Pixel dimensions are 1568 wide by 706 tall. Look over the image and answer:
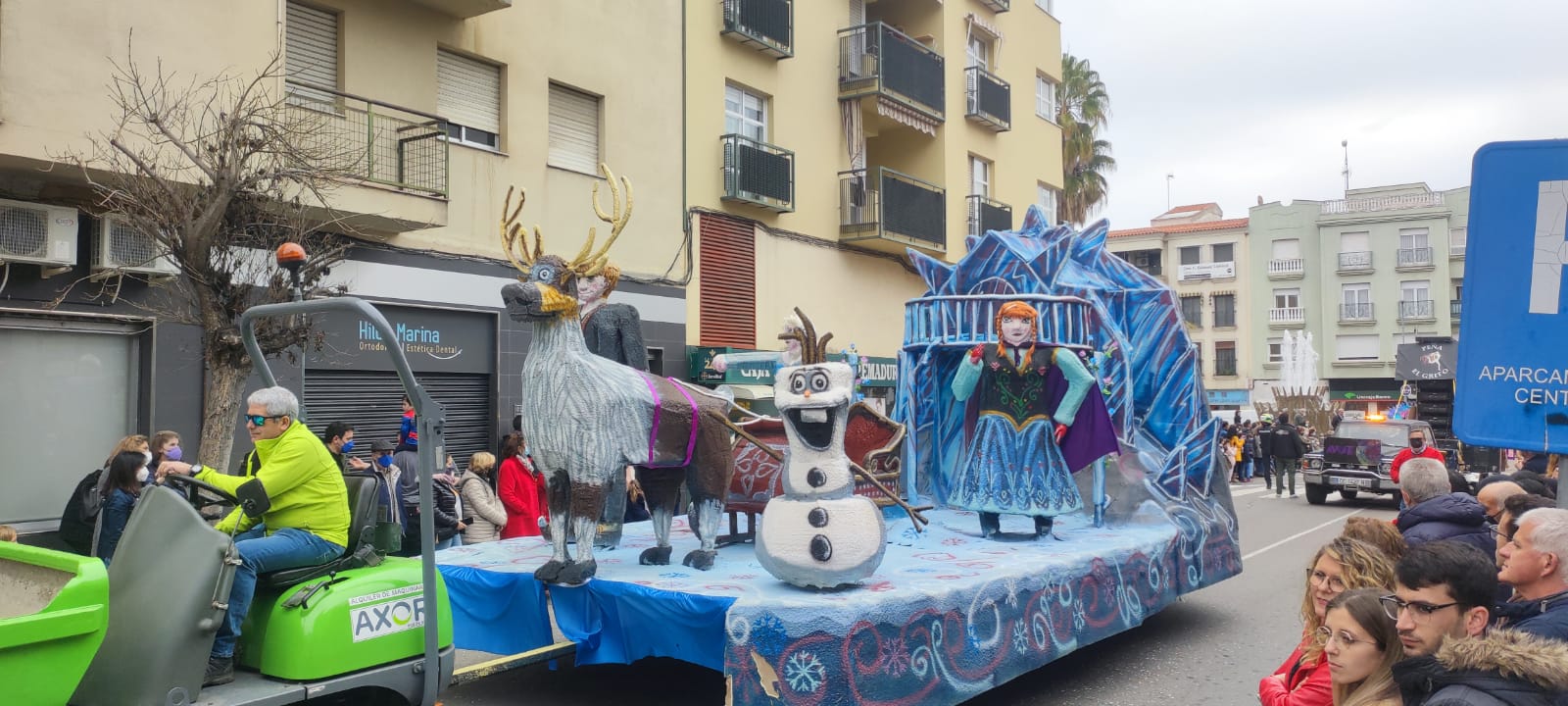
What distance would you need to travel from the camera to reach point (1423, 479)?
5.96m

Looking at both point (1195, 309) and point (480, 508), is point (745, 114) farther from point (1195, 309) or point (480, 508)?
point (1195, 309)

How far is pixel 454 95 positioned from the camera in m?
12.9

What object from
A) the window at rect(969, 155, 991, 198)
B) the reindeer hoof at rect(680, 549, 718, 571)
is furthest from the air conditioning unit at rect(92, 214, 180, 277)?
the window at rect(969, 155, 991, 198)

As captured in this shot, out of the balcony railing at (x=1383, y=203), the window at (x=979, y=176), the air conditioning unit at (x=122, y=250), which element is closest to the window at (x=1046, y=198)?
the window at (x=979, y=176)

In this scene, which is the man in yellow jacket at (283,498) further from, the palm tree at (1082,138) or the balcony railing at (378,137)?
the palm tree at (1082,138)

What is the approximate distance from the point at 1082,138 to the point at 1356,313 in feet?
67.2

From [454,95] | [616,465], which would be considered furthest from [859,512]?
[454,95]

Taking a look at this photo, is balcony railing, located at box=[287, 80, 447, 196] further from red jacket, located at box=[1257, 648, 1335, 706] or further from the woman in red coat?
red jacket, located at box=[1257, 648, 1335, 706]

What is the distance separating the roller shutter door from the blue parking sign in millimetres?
10518

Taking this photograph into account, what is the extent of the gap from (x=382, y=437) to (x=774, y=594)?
821 cm

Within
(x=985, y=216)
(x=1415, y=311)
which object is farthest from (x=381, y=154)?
(x=1415, y=311)

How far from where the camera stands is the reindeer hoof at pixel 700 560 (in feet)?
20.5

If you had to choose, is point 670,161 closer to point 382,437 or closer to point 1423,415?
point 382,437

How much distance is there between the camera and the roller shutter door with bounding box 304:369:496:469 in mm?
11656
